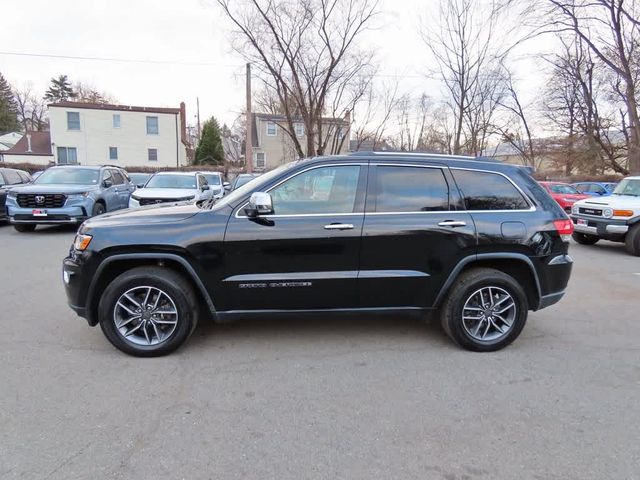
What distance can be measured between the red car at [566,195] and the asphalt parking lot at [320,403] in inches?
519

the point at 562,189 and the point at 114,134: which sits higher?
the point at 114,134

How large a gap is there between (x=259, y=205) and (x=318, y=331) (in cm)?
157

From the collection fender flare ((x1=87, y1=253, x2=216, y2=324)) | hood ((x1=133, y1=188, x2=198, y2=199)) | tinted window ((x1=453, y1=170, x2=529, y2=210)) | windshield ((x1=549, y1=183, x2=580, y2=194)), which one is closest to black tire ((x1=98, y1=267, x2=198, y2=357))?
fender flare ((x1=87, y1=253, x2=216, y2=324))

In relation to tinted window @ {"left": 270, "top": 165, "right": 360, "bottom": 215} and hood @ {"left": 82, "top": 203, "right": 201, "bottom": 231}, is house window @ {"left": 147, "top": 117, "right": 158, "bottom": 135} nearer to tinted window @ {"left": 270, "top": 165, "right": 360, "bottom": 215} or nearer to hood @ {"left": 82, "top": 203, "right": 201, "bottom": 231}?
hood @ {"left": 82, "top": 203, "right": 201, "bottom": 231}

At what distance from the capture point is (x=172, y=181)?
12.8 metres

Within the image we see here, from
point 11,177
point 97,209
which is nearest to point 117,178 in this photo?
point 97,209

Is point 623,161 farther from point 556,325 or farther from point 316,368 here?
point 316,368

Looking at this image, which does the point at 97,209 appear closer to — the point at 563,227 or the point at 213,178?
the point at 213,178

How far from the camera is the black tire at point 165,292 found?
139 inches

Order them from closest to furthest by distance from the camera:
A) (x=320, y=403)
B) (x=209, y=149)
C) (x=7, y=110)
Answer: (x=320, y=403) → (x=209, y=149) → (x=7, y=110)

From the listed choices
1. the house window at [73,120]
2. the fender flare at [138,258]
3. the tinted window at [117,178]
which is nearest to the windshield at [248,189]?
the fender flare at [138,258]

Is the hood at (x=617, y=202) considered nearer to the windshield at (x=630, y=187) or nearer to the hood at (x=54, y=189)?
the windshield at (x=630, y=187)

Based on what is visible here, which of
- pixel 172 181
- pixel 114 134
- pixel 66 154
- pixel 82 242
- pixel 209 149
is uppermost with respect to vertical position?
pixel 114 134

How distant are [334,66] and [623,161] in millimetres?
26708
